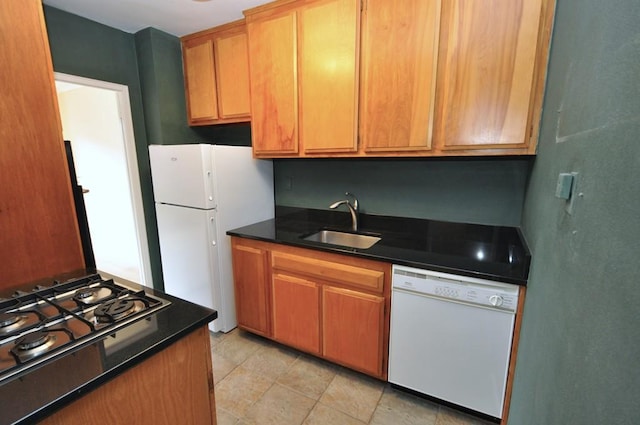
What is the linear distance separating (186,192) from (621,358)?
234 centimetres

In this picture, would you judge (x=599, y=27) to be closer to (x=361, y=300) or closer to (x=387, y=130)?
(x=387, y=130)

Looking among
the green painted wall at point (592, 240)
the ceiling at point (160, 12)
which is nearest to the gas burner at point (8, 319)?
the green painted wall at point (592, 240)

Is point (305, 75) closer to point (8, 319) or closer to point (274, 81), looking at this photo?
point (274, 81)

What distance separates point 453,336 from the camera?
4.76 feet

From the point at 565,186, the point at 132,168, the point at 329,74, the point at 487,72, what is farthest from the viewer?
the point at 132,168

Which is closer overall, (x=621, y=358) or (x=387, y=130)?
(x=621, y=358)

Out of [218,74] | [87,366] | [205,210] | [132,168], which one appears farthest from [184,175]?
[87,366]

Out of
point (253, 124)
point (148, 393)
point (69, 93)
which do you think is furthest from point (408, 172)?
point (69, 93)

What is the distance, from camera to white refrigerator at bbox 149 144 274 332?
Result: 2131mm

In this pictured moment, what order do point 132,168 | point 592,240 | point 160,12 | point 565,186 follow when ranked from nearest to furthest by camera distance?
1. point 592,240
2. point 565,186
3. point 160,12
4. point 132,168

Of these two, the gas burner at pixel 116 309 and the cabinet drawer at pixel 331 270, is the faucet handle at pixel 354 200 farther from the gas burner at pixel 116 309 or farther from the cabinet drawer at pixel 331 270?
the gas burner at pixel 116 309

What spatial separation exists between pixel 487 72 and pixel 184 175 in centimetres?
206

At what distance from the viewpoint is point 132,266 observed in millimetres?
3406

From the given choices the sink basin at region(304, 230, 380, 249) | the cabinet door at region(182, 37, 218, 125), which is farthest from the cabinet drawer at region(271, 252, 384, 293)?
the cabinet door at region(182, 37, 218, 125)
